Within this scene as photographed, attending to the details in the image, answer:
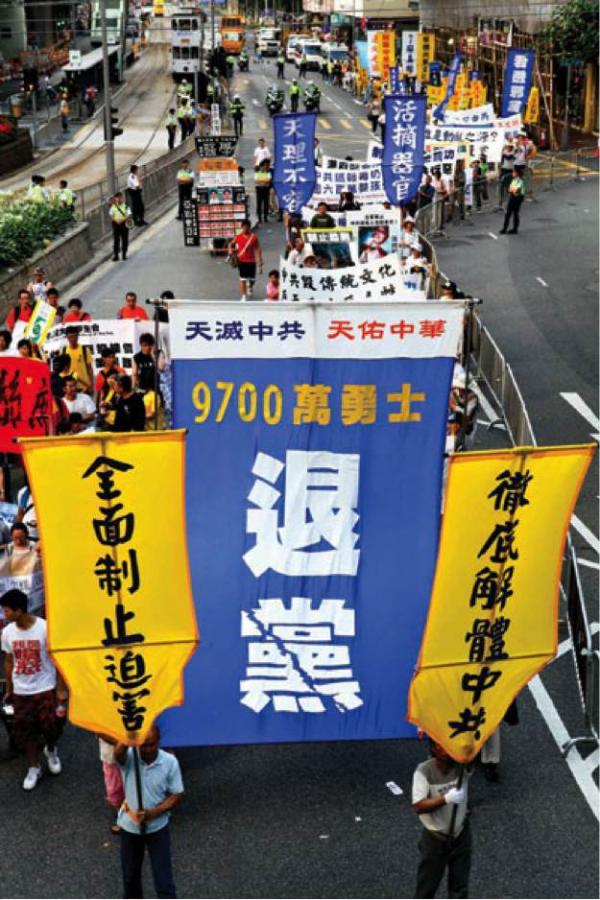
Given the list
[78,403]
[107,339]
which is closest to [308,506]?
[78,403]

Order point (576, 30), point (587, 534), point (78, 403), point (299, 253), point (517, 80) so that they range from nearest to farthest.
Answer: point (587, 534)
point (78, 403)
point (299, 253)
point (517, 80)
point (576, 30)

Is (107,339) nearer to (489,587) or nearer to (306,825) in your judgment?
(306,825)

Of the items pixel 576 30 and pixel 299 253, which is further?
pixel 576 30

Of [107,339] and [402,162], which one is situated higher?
[402,162]

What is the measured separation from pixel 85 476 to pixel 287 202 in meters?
18.3

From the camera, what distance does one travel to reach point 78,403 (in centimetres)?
1428

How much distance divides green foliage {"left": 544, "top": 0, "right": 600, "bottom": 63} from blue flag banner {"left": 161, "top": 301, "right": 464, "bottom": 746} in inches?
1514

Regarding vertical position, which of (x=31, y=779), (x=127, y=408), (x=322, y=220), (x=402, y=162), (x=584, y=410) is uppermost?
(x=402, y=162)

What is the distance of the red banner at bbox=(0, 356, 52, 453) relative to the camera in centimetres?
1160

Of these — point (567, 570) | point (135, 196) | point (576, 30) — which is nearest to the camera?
point (567, 570)

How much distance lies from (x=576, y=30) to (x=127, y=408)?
118 ft

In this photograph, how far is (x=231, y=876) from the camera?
8.12 m

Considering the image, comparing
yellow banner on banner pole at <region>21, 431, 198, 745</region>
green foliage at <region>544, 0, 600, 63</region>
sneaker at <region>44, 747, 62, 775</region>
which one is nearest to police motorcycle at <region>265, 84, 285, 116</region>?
green foliage at <region>544, 0, 600, 63</region>

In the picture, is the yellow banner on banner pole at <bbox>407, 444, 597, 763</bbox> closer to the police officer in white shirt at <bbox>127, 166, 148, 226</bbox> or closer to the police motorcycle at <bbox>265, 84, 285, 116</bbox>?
the police officer in white shirt at <bbox>127, 166, 148, 226</bbox>
